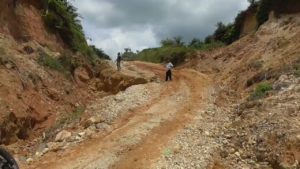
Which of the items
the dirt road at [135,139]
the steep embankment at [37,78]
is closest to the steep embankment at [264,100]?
the dirt road at [135,139]

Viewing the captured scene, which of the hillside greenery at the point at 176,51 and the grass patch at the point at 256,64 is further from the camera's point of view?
the hillside greenery at the point at 176,51

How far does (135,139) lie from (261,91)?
616 centimetres

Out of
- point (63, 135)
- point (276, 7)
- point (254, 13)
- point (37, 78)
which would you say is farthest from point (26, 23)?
point (254, 13)

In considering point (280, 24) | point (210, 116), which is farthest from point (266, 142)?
point (280, 24)

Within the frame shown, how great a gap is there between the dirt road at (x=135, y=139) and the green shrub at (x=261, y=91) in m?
2.24

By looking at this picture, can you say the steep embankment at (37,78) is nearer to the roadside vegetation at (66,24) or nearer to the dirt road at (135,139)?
the roadside vegetation at (66,24)

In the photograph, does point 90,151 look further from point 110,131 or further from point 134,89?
point 134,89

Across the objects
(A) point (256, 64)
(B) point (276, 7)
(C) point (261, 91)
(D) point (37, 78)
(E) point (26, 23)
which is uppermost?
(B) point (276, 7)

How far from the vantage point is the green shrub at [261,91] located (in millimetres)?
18850

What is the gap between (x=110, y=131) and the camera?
17.1 metres

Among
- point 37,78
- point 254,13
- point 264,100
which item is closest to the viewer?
point 264,100

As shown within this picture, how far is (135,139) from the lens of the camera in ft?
50.6

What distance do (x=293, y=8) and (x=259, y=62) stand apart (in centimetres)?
836

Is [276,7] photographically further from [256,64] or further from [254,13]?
[256,64]
